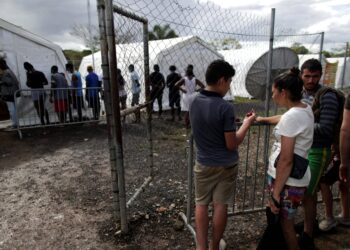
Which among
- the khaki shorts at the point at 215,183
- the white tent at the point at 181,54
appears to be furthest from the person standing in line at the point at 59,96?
the khaki shorts at the point at 215,183

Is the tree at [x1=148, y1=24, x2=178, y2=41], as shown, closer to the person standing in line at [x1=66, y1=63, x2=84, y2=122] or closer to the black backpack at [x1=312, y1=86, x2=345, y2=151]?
the black backpack at [x1=312, y1=86, x2=345, y2=151]

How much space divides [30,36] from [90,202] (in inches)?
265

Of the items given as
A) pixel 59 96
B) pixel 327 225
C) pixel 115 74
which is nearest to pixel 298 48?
pixel 59 96

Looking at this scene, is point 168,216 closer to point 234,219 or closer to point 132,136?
point 234,219

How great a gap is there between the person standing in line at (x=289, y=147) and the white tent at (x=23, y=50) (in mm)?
8328

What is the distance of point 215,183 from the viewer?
97.5 inches

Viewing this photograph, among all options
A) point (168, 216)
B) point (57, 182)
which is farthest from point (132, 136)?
point (168, 216)

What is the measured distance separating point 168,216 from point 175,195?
0.55m

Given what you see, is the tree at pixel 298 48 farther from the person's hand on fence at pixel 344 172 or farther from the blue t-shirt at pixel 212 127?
the blue t-shirt at pixel 212 127

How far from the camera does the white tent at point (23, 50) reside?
328 inches

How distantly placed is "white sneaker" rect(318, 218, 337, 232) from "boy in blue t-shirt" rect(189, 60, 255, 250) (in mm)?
1260

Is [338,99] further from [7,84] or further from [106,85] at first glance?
[7,84]

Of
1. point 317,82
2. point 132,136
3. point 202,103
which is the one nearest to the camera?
point 202,103

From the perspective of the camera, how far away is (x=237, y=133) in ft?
7.55
